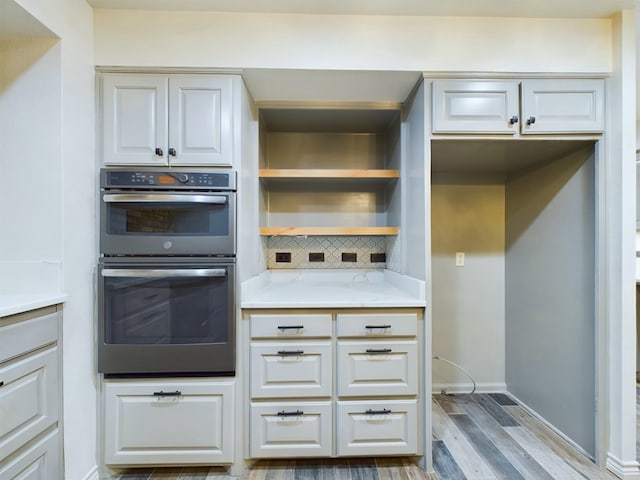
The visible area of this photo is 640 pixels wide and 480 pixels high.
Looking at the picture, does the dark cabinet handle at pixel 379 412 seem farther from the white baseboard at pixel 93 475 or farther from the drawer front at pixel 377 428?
the white baseboard at pixel 93 475

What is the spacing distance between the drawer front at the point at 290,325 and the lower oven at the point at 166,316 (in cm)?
13

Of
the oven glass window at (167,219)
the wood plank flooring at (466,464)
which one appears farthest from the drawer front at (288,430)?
the oven glass window at (167,219)

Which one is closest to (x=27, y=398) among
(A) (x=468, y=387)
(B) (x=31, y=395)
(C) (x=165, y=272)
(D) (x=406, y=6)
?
(B) (x=31, y=395)

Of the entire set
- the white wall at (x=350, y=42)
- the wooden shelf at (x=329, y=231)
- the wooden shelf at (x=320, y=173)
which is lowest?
the wooden shelf at (x=329, y=231)

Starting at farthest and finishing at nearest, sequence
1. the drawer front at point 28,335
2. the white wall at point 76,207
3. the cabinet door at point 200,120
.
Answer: the cabinet door at point 200,120 < the white wall at point 76,207 < the drawer front at point 28,335

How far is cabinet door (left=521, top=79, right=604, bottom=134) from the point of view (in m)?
1.63

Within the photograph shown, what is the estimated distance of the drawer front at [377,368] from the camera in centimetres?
162

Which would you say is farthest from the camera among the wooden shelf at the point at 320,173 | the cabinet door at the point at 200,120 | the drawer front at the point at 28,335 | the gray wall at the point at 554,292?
the wooden shelf at the point at 320,173

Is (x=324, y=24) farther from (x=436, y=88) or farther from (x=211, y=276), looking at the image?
(x=211, y=276)

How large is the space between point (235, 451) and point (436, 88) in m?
2.15

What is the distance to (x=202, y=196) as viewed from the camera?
154 cm

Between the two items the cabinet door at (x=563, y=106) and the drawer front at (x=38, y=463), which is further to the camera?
the cabinet door at (x=563, y=106)

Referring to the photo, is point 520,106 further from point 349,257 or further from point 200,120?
point 200,120

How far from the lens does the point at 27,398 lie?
1.18 metres
